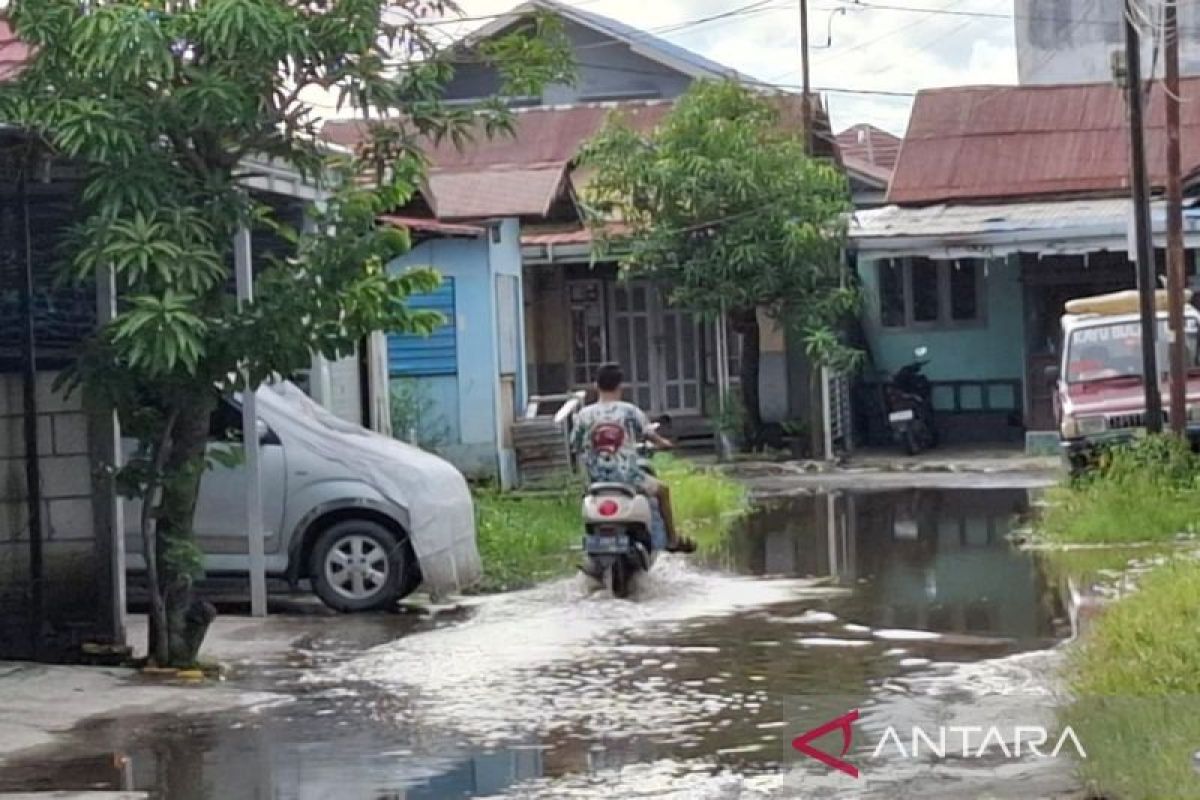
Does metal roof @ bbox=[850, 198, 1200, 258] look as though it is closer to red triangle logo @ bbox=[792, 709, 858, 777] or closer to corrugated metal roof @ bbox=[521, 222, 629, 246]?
corrugated metal roof @ bbox=[521, 222, 629, 246]

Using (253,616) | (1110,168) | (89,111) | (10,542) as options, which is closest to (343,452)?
(253,616)

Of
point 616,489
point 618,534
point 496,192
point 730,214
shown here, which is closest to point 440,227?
point 496,192

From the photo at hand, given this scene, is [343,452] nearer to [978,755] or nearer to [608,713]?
[608,713]

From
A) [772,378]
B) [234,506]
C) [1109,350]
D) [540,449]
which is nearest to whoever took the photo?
[234,506]

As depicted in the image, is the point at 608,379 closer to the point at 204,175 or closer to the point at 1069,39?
the point at 204,175

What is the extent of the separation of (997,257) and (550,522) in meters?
13.4

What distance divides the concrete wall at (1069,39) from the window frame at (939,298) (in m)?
17.4

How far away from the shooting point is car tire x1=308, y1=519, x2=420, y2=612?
14.9 m

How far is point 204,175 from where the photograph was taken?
38.7 ft

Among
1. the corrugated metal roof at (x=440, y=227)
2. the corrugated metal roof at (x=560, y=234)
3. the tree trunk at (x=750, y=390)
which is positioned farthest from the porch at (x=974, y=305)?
the corrugated metal roof at (x=440, y=227)

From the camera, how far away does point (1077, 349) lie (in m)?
24.3

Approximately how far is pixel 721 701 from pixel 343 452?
5.09 meters

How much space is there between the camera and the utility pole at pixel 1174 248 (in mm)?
22166

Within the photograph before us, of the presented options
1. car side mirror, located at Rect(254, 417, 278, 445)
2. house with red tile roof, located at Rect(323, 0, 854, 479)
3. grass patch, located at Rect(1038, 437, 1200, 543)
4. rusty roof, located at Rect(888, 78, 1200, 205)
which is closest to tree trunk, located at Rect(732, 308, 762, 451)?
house with red tile roof, located at Rect(323, 0, 854, 479)
